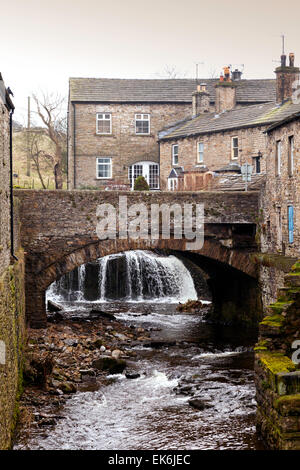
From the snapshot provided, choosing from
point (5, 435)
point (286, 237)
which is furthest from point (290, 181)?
point (5, 435)

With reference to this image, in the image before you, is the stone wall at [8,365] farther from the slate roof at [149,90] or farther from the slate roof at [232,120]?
the slate roof at [149,90]

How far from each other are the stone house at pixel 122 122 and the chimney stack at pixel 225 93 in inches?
40.0

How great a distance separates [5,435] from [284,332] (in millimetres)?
5971

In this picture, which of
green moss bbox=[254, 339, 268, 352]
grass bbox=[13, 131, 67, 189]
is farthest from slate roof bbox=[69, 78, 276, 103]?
green moss bbox=[254, 339, 268, 352]

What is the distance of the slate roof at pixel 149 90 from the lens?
39312mm

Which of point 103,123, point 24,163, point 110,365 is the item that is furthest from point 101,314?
point 24,163

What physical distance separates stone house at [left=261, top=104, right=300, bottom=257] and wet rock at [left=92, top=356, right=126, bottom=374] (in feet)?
22.4

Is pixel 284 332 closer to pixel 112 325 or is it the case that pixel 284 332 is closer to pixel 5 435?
pixel 5 435

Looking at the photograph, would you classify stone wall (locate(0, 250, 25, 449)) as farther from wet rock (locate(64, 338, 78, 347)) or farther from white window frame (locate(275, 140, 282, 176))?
white window frame (locate(275, 140, 282, 176))

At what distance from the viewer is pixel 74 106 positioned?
39.2 metres

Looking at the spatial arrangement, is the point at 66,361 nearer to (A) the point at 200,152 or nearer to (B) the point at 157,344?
(B) the point at 157,344

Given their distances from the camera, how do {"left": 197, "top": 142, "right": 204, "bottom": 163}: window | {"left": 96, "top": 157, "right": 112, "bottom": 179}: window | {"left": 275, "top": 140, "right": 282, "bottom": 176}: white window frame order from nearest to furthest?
{"left": 275, "top": 140, "right": 282, "bottom": 176}: white window frame < {"left": 197, "top": 142, "right": 204, "bottom": 163}: window < {"left": 96, "top": 157, "right": 112, "bottom": 179}: window

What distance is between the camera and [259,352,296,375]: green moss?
11.5 m

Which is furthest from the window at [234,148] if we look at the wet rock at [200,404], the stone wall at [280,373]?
the wet rock at [200,404]
